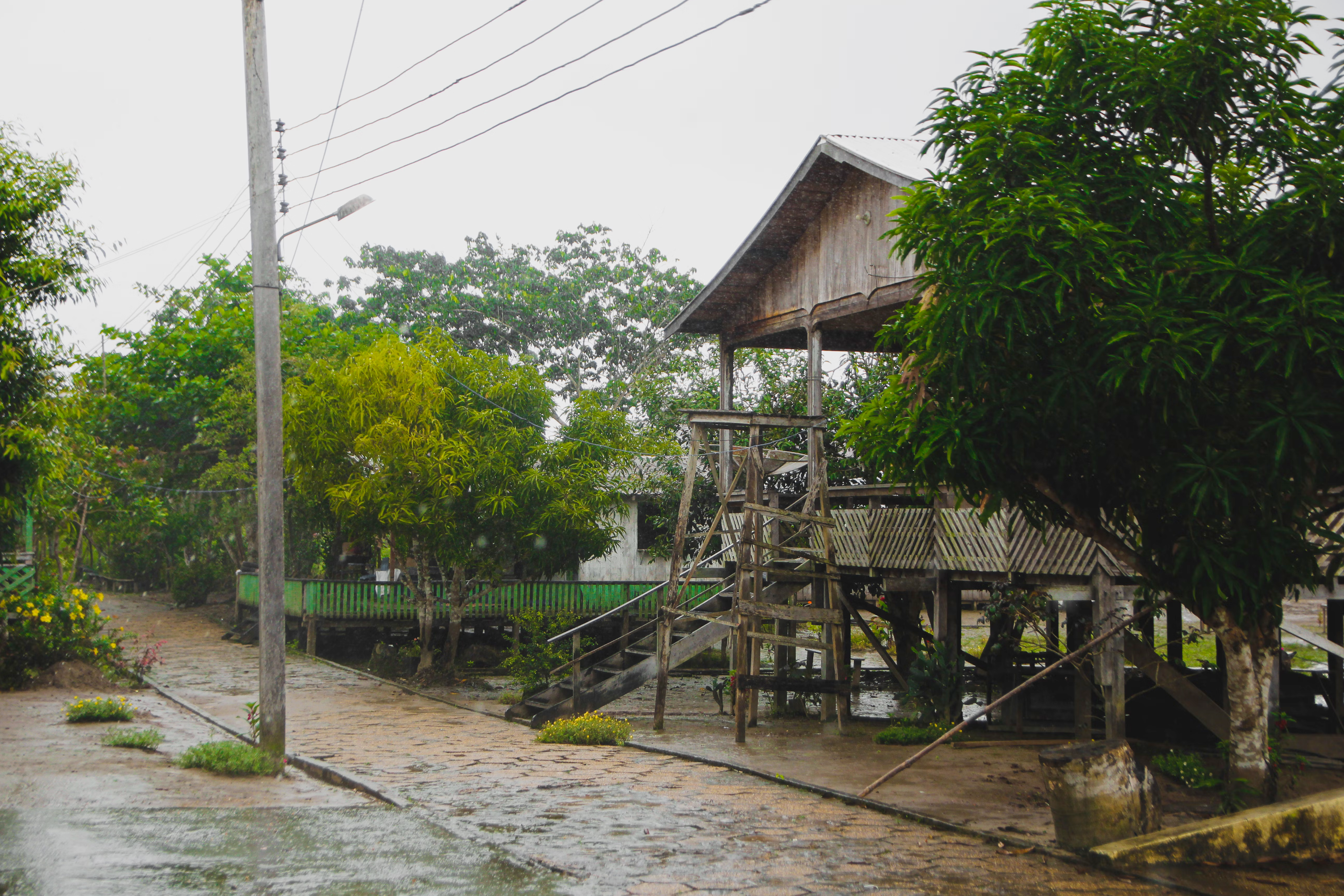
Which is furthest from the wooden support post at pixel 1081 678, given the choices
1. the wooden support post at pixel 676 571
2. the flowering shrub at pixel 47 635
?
the flowering shrub at pixel 47 635

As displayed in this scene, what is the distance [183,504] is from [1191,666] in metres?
30.4

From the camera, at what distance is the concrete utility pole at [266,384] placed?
1160 centimetres

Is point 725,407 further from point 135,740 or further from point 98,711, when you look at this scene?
point 98,711

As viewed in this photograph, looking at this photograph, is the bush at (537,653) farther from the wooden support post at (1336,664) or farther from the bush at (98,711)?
the wooden support post at (1336,664)

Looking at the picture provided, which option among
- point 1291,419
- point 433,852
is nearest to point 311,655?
point 433,852

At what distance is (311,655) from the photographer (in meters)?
25.5

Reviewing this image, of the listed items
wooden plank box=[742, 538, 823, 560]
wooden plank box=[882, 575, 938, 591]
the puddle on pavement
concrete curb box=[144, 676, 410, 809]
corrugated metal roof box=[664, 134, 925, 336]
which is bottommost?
concrete curb box=[144, 676, 410, 809]

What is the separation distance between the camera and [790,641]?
1634 centimetres

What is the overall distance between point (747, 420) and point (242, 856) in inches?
378

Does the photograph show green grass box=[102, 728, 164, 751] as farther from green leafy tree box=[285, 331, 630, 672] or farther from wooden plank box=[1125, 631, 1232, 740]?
wooden plank box=[1125, 631, 1232, 740]

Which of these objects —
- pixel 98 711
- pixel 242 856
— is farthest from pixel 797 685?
pixel 98 711

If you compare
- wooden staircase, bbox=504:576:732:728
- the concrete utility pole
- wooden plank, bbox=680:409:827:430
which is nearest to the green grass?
the concrete utility pole

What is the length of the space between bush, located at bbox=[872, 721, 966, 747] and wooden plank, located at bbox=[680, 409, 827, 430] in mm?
4400

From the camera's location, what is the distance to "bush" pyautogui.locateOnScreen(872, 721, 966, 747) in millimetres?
14477
